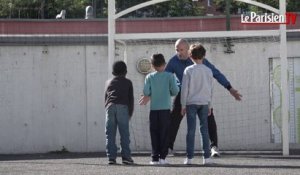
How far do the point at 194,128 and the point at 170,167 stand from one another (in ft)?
2.42

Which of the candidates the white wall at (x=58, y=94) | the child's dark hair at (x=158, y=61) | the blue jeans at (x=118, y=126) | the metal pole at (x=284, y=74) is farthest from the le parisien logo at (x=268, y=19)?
the blue jeans at (x=118, y=126)

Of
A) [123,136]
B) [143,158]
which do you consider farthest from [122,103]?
[143,158]

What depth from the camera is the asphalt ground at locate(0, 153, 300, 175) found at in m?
10.5

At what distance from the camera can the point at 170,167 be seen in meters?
11.1

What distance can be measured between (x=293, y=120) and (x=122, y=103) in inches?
205

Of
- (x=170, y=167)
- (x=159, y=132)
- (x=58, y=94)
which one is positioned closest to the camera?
(x=170, y=167)

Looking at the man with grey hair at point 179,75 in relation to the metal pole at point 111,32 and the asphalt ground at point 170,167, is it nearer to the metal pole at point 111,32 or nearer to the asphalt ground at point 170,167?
the asphalt ground at point 170,167

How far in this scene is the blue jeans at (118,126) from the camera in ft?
38.5

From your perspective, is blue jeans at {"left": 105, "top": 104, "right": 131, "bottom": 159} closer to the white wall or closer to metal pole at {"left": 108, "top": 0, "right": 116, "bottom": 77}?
metal pole at {"left": 108, "top": 0, "right": 116, "bottom": 77}

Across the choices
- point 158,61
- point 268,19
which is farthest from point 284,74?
point 158,61

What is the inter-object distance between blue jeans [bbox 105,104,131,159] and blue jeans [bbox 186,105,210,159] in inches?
38.1

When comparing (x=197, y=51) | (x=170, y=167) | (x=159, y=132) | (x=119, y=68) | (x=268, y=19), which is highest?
(x=268, y=19)

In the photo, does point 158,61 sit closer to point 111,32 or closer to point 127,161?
point 127,161

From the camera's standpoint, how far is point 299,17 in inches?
733
